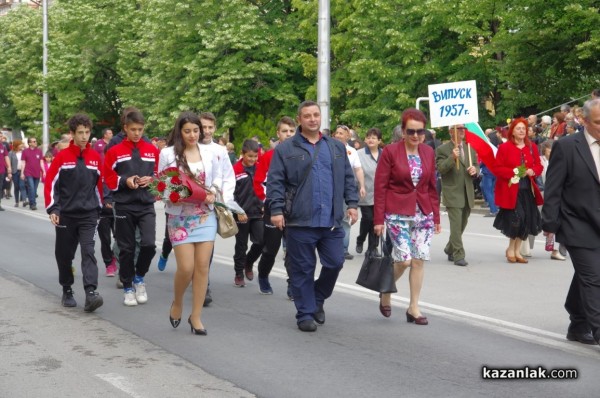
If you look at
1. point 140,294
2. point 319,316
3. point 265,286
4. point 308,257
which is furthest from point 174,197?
point 265,286

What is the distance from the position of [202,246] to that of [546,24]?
2291 centimetres

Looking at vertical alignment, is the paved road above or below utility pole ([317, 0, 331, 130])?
below

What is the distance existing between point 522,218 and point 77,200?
20.9ft

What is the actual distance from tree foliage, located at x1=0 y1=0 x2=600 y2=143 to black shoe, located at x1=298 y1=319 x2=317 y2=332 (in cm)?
2053

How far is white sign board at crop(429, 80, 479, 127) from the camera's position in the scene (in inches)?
774

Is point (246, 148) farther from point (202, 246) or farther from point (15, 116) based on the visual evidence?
point (15, 116)

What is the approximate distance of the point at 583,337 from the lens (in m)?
8.85

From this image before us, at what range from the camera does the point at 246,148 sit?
12562 mm

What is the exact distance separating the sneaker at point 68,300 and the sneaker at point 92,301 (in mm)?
476

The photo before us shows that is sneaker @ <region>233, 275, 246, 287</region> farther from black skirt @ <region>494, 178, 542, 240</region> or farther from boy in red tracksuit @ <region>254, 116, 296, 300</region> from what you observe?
black skirt @ <region>494, 178, 542, 240</region>

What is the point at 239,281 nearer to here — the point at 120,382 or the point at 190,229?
the point at 190,229

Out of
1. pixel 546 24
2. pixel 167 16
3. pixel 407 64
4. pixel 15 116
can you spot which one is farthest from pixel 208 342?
pixel 15 116

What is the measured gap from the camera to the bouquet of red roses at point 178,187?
9.06 metres

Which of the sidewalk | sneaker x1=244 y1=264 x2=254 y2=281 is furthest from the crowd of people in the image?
the sidewalk
